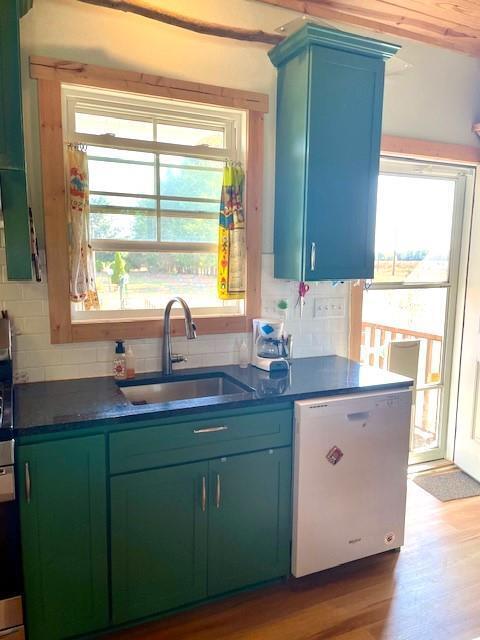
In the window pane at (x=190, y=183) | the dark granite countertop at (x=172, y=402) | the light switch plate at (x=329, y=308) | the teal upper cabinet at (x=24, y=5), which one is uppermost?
the teal upper cabinet at (x=24, y=5)

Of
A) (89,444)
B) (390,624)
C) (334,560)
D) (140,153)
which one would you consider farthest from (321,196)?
(390,624)

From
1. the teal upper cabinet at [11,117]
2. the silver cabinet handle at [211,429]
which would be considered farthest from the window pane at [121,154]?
the silver cabinet handle at [211,429]

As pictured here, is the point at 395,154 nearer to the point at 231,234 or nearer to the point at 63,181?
the point at 231,234

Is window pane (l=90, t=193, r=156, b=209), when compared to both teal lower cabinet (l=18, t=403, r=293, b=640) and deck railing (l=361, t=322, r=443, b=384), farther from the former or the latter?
deck railing (l=361, t=322, r=443, b=384)

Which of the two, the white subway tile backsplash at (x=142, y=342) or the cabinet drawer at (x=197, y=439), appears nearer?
the cabinet drawer at (x=197, y=439)

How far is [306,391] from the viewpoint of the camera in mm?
2090

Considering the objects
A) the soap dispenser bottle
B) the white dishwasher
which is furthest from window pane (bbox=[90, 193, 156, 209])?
the white dishwasher

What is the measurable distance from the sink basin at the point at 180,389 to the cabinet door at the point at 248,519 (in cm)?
37

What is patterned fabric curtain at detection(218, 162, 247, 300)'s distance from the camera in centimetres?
247

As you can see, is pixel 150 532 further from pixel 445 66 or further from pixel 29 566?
pixel 445 66

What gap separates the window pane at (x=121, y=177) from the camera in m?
2.28

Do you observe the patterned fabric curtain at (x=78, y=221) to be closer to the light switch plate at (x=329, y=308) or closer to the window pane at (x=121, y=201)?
the window pane at (x=121, y=201)

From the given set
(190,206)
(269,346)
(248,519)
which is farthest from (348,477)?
(190,206)

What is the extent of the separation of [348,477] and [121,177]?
177 cm
